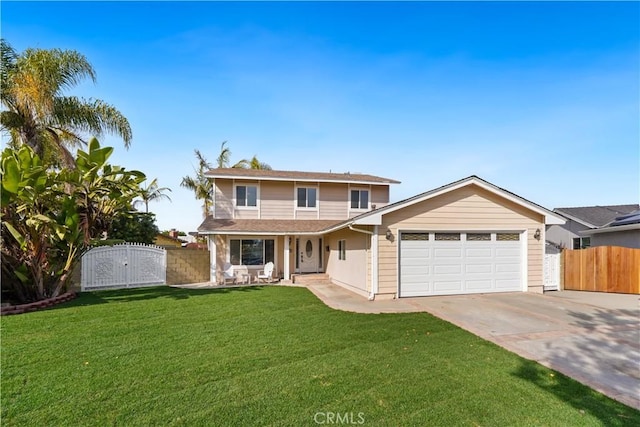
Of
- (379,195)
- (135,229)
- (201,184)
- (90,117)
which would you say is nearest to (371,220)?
(379,195)

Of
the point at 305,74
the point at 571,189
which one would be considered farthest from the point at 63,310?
the point at 571,189

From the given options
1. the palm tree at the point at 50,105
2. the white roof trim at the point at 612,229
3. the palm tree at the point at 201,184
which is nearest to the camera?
the palm tree at the point at 50,105

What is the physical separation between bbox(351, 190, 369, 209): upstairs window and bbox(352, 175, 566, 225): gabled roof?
273 inches

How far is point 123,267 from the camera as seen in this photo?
12.9 meters

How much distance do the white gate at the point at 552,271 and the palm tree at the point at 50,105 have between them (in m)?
19.0

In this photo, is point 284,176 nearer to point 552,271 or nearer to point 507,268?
point 507,268

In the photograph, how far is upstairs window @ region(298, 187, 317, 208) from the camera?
16.8 meters

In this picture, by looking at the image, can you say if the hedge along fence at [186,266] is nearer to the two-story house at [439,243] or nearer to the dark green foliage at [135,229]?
the two-story house at [439,243]

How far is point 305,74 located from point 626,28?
10.6 meters

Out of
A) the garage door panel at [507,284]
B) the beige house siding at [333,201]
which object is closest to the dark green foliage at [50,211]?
the beige house siding at [333,201]

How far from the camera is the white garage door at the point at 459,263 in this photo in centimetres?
1073

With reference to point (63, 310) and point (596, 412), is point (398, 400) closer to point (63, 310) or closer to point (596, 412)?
point (596, 412)

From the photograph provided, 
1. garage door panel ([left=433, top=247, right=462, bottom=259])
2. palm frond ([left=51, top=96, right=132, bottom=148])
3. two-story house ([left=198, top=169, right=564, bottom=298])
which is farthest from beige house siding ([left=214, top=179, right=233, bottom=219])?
garage door panel ([left=433, top=247, right=462, bottom=259])

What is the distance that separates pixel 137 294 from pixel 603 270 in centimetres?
1793
